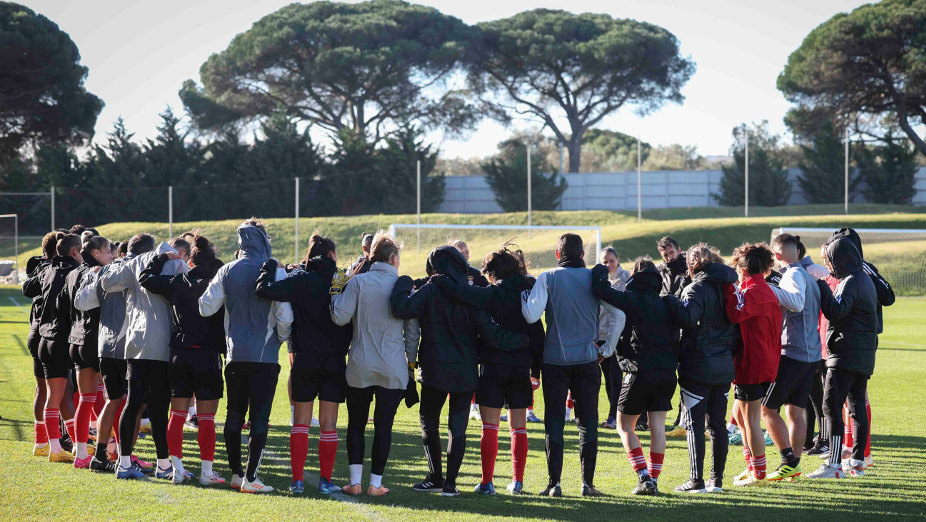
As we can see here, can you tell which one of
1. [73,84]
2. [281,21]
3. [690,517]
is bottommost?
[690,517]

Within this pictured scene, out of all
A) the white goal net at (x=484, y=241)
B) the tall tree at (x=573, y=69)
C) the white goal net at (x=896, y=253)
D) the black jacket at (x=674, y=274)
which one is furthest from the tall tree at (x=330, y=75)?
the black jacket at (x=674, y=274)

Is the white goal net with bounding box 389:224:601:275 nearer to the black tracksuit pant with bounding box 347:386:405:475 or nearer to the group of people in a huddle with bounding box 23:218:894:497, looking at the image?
the group of people in a huddle with bounding box 23:218:894:497

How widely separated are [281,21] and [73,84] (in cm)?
1080

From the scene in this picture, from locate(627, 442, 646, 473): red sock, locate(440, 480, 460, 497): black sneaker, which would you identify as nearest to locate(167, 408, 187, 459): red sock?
locate(440, 480, 460, 497): black sneaker

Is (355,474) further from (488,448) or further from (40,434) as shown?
(40,434)

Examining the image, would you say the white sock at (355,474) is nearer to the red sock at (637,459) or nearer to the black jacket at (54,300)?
the red sock at (637,459)

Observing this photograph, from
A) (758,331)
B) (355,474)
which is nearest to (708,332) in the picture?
(758,331)

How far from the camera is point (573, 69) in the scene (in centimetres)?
5056

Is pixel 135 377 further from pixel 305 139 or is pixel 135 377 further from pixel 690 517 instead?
pixel 305 139

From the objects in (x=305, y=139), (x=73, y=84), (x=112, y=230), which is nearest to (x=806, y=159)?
(x=305, y=139)

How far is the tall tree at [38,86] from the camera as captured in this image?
4166cm

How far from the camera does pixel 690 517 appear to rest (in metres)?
5.73

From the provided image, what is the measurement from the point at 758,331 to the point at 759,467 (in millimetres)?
997

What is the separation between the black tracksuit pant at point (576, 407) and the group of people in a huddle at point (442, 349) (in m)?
0.01
